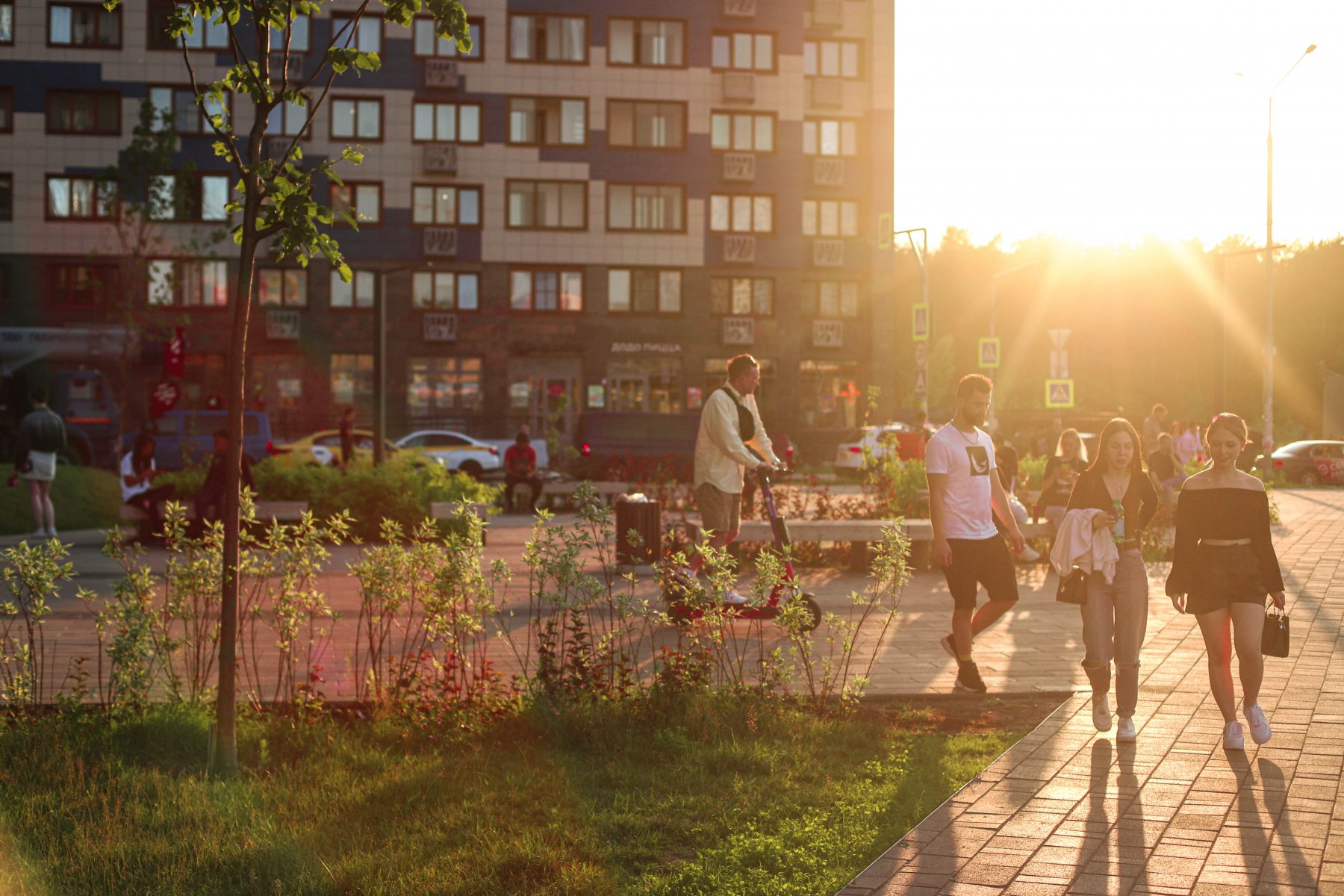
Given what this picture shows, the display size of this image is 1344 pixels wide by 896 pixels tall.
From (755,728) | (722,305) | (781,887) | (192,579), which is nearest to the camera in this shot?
(781,887)

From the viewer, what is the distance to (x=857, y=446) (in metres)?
40.6

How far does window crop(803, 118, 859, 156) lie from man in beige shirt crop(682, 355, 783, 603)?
41.2m

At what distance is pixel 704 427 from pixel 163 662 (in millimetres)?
4684

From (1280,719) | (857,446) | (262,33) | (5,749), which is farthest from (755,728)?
(857,446)

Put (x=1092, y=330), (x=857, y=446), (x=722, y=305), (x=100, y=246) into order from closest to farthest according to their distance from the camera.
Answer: (x=857, y=446), (x=100, y=246), (x=722, y=305), (x=1092, y=330)

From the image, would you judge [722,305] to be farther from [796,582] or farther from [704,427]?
[796,582]

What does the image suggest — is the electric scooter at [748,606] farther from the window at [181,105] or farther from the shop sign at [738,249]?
the window at [181,105]

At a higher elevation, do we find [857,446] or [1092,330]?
[1092,330]

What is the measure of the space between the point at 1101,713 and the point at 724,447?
3992 millimetres

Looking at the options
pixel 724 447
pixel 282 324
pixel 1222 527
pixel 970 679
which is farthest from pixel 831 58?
pixel 1222 527

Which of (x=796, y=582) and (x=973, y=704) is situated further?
(x=973, y=704)

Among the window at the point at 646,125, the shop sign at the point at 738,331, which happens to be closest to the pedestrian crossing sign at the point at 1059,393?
the shop sign at the point at 738,331

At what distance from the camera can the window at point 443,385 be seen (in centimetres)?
4812

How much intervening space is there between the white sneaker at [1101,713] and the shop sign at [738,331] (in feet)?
140
